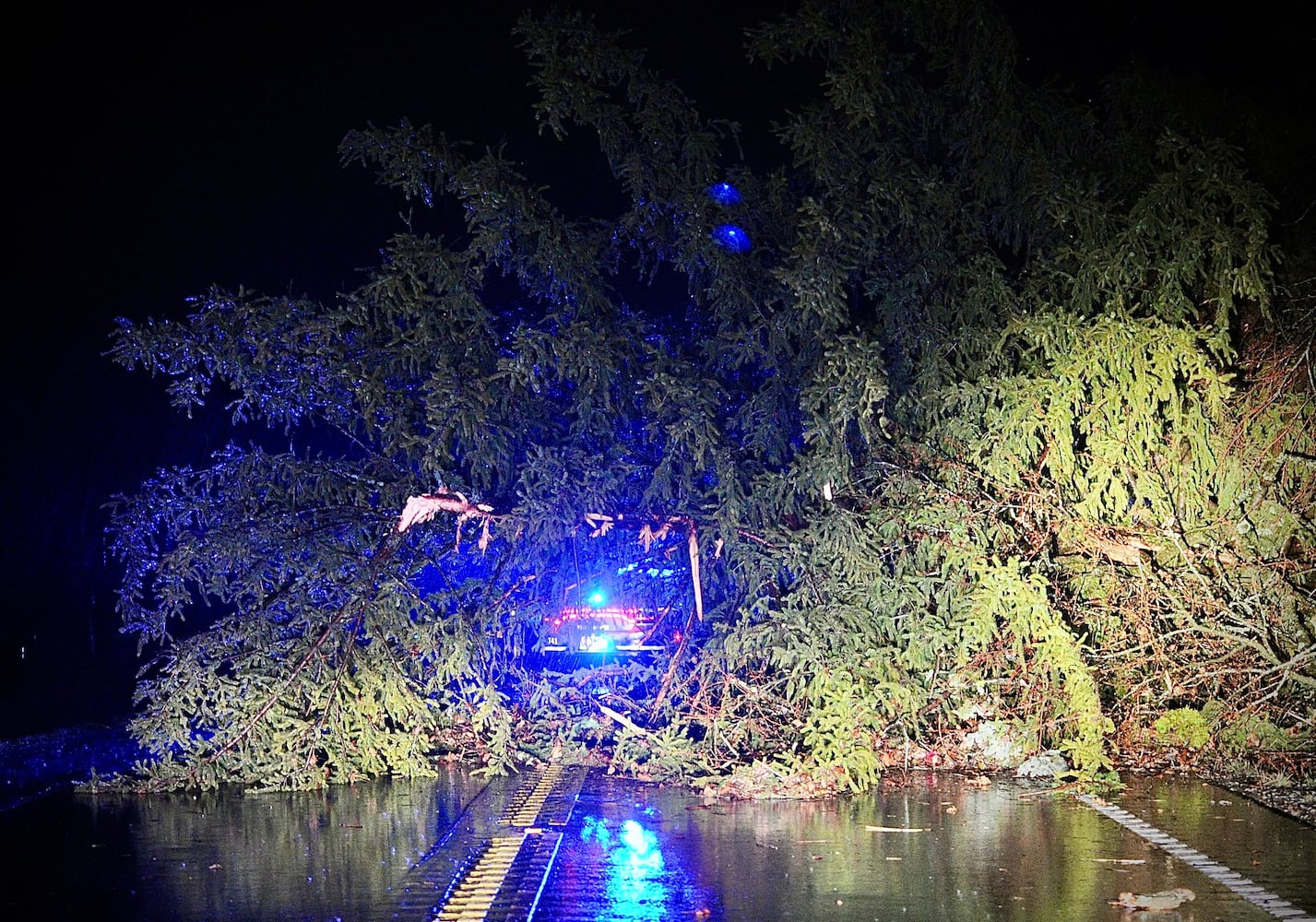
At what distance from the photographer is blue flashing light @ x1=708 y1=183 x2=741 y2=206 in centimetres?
1024

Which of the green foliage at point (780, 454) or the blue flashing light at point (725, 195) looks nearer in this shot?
the green foliage at point (780, 454)

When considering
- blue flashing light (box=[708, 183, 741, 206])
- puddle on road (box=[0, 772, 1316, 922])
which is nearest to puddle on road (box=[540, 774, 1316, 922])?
puddle on road (box=[0, 772, 1316, 922])

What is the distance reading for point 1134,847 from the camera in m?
6.91

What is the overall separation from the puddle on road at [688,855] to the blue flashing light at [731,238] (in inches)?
165

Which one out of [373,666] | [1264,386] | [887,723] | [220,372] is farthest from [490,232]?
[1264,386]

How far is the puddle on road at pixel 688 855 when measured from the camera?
575cm

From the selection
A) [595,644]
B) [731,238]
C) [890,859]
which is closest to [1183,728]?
[890,859]

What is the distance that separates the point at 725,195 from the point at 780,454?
6.97ft

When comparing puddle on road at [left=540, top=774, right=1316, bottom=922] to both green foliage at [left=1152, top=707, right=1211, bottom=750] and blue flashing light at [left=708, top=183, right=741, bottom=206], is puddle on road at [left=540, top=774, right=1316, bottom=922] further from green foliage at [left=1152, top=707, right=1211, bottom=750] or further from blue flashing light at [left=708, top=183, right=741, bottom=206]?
blue flashing light at [left=708, top=183, right=741, bottom=206]

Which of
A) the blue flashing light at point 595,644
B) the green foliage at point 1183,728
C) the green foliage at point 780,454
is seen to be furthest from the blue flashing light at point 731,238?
the green foliage at point 1183,728

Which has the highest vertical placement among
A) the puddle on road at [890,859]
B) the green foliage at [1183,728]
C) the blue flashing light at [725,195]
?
the blue flashing light at [725,195]

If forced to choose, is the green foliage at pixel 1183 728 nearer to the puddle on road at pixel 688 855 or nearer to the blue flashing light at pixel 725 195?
the puddle on road at pixel 688 855

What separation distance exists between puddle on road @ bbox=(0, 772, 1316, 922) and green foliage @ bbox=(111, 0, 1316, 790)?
759 millimetres

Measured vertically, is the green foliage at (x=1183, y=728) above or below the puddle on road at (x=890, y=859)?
above
